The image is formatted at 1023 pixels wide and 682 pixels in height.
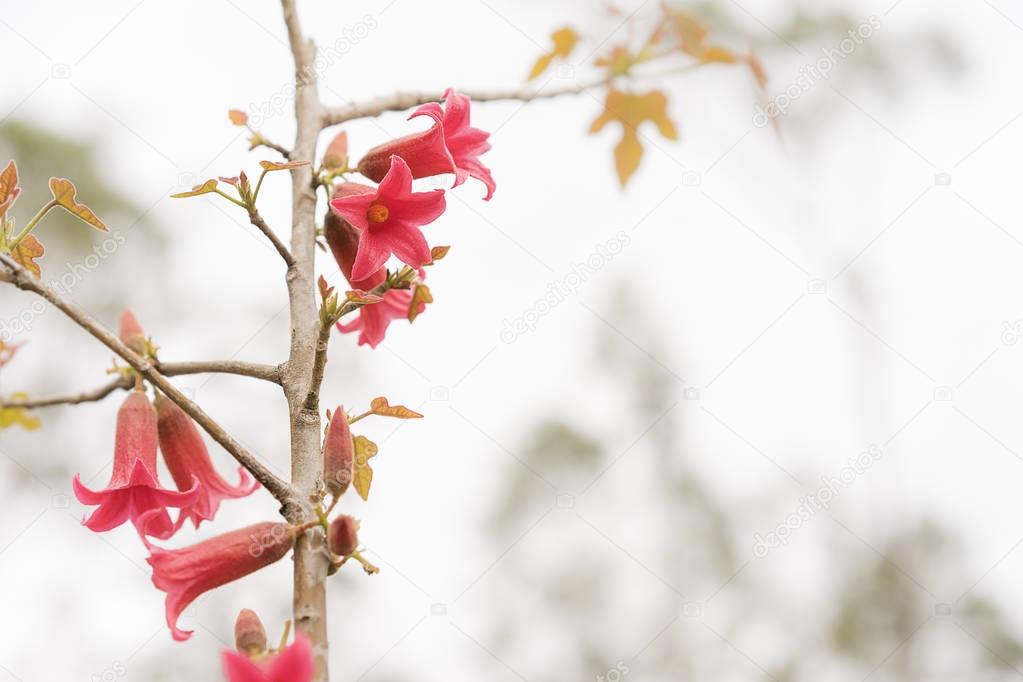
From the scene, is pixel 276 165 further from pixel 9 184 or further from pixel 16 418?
pixel 16 418

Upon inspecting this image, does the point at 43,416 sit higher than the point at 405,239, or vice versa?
the point at 405,239

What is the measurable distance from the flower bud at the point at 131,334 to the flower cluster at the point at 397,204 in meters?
0.26

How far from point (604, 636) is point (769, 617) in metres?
1.62

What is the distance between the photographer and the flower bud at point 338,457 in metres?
0.77

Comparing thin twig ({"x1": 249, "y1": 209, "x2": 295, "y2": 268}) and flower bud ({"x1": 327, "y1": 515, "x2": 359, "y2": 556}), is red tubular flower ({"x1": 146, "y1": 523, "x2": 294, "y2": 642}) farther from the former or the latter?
thin twig ({"x1": 249, "y1": 209, "x2": 295, "y2": 268})

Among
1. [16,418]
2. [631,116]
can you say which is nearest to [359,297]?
[16,418]

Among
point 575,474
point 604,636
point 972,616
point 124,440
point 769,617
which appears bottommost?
point 604,636

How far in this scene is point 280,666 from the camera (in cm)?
62

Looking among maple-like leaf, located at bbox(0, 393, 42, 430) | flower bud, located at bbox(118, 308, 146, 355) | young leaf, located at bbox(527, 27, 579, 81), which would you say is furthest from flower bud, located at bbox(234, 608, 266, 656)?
young leaf, located at bbox(527, 27, 579, 81)

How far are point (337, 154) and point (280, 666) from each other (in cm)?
75

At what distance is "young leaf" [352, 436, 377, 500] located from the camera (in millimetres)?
929

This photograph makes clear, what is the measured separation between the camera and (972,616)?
6.08 metres

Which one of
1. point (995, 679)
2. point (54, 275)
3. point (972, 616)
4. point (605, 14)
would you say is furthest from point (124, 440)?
point (54, 275)

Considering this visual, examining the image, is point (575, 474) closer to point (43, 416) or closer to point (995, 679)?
point (995, 679)
